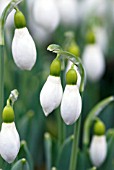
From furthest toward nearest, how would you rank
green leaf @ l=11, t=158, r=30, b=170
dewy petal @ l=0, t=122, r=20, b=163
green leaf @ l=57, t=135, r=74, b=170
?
green leaf @ l=57, t=135, r=74, b=170
green leaf @ l=11, t=158, r=30, b=170
dewy petal @ l=0, t=122, r=20, b=163

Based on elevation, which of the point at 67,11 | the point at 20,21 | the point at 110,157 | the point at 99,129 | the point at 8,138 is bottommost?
the point at 110,157

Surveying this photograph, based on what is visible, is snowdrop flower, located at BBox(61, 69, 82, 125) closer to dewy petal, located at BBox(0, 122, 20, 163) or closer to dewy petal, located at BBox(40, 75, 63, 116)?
dewy petal, located at BBox(40, 75, 63, 116)

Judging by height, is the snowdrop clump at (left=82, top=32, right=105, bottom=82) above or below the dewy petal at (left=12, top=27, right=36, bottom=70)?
below

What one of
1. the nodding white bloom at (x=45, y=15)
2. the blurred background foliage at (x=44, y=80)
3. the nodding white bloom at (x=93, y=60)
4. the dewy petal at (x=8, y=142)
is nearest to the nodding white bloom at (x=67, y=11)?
the blurred background foliage at (x=44, y=80)

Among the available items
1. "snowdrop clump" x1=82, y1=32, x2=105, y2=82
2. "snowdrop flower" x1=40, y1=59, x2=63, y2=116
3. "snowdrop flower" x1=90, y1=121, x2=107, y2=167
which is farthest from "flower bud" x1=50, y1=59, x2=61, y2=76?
"snowdrop clump" x1=82, y1=32, x2=105, y2=82

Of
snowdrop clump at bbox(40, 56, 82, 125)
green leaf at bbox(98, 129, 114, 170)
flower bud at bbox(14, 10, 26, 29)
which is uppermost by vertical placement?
flower bud at bbox(14, 10, 26, 29)

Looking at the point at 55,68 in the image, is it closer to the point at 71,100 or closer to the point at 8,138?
the point at 71,100

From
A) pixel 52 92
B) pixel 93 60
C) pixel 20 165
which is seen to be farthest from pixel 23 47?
pixel 93 60
